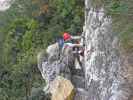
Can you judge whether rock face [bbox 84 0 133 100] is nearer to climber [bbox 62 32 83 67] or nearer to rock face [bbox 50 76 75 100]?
rock face [bbox 50 76 75 100]

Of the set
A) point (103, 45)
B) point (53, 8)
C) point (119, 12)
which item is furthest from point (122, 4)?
point (53, 8)

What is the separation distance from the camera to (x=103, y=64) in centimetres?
979

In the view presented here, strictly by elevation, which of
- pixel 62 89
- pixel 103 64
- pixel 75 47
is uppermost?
pixel 103 64

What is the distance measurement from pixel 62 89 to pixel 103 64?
2167 mm

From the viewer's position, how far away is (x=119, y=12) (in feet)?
33.7

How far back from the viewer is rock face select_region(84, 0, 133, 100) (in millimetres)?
8852

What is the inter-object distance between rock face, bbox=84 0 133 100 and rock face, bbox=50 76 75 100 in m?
0.55

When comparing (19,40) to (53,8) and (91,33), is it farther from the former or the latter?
(91,33)

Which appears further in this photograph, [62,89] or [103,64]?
[62,89]

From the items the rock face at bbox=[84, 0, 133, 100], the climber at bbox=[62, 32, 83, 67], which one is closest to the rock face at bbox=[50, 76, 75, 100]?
the rock face at bbox=[84, 0, 133, 100]

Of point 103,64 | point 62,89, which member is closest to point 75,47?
point 62,89

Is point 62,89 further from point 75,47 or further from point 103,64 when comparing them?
point 103,64

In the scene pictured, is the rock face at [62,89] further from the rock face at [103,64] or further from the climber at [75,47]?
the climber at [75,47]

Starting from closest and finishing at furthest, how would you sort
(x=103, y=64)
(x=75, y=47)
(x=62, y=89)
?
1. (x=103, y=64)
2. (x=62, y=89)
3. (x=75, y=47)
